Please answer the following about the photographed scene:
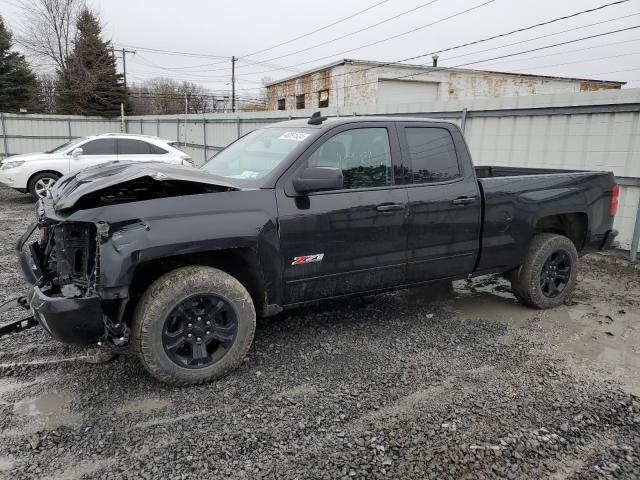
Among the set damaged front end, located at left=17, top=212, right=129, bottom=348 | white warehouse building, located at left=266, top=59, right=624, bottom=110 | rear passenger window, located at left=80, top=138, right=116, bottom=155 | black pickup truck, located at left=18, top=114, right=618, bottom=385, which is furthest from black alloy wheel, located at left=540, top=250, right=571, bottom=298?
white warehouse building, located at left=266, top=59, right=624, bottom=110

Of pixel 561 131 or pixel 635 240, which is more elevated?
pixel 561 131

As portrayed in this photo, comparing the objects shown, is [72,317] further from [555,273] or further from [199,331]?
[555,273]

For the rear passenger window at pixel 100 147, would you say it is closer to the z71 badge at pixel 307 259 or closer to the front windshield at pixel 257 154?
the front windshield at pixel 257 154

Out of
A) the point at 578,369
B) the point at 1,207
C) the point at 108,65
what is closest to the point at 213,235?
the point at 578,369

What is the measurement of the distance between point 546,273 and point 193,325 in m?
3.76

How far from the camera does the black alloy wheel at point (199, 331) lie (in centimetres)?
326

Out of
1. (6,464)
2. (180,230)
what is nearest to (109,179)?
A: (180,230)

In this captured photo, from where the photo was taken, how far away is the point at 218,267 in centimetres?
358

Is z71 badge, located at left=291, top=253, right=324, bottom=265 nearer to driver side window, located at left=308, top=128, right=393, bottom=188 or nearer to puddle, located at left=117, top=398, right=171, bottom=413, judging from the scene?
driver side window, located at left=308, top=128, right=393, bottom=188

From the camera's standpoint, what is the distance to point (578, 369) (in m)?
3.81

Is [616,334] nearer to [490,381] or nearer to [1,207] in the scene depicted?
[490,381]

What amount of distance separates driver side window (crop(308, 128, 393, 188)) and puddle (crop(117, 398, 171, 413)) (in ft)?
6.62

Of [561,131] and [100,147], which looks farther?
[100,147]

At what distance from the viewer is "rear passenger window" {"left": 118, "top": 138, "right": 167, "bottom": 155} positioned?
1209 cm
